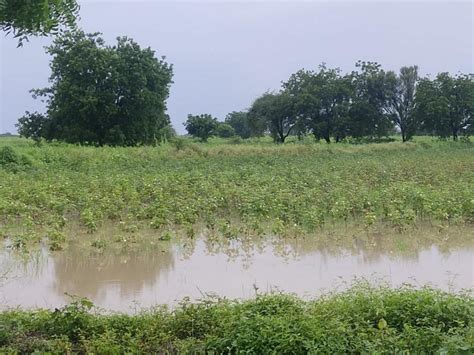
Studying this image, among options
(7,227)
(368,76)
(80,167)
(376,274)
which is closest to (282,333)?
(376,274)

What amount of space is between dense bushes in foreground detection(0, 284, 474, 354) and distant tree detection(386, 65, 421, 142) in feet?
169

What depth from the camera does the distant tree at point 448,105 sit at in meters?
49.5

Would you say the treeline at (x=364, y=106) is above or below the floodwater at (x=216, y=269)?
above

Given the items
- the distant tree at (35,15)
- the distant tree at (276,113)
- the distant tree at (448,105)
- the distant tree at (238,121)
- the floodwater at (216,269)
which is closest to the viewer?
the distant tree at (35,15)

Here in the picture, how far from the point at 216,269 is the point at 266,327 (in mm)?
3842

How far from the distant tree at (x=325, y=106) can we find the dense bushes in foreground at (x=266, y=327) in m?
46.8

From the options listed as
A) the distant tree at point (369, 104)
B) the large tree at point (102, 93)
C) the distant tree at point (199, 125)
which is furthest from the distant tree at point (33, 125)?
the distant tree at point (369, 104)

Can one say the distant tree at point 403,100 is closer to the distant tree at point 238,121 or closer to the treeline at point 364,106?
the treeline at point 364,106

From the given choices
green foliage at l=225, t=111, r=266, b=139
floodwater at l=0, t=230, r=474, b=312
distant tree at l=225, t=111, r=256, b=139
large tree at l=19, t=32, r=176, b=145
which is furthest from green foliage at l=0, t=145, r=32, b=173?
distant tree at l=225, t=111, r=256, b=139

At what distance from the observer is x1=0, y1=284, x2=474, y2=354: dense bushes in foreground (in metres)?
4.24

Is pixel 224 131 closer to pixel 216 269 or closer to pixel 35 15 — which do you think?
pixel 216 269

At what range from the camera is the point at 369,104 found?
52312 mm

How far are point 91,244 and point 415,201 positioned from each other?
23.1 ft

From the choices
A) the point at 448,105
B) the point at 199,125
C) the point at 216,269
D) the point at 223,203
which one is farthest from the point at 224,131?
the point at 216,269
